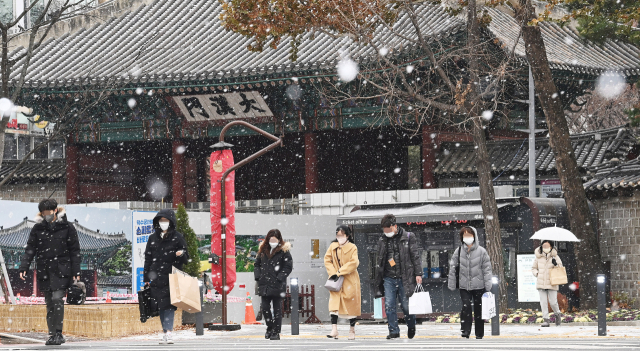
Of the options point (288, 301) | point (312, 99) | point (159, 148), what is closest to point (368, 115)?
point (312, 99)

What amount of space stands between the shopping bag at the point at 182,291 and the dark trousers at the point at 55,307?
1248 mm

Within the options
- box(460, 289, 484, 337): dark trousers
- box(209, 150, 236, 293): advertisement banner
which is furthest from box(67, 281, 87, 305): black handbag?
box(460, 289, 484, 337): dark trousers

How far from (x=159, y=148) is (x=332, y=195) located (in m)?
6.43

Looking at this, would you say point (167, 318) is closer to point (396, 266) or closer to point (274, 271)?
point (274, 271)

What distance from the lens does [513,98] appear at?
2456 centimetres

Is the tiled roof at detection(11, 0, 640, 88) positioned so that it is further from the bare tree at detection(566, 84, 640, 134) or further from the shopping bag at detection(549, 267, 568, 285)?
the bare tree at detection(566, 84, 640, 134)

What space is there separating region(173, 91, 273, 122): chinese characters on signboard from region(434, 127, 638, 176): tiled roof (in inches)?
190

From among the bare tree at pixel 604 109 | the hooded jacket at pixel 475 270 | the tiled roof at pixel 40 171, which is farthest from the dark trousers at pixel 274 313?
the bare tree at pixel 604 109

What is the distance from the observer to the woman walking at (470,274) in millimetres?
12367

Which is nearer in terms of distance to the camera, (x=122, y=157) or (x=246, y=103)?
(x=246, y=103)

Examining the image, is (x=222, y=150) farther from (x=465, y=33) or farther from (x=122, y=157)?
(x=122, y=157)

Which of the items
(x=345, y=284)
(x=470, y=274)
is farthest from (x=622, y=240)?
(x=345, y=284)

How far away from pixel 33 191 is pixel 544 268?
16582 mm

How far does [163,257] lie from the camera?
1131 cm
